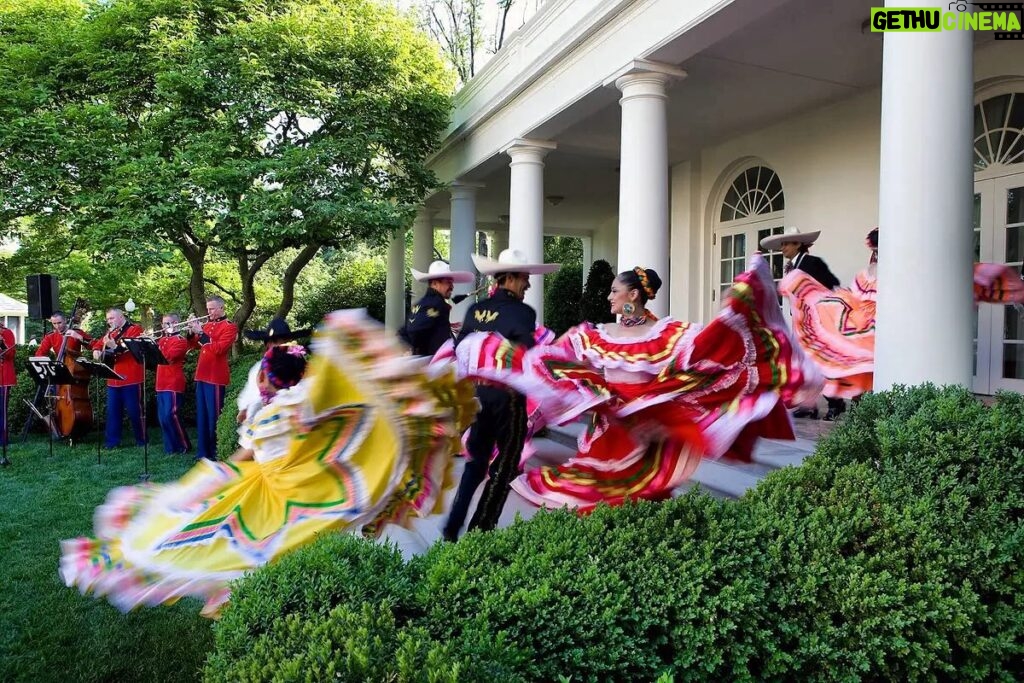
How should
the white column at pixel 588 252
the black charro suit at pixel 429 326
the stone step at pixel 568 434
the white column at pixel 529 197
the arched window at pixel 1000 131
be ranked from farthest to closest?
the white column at pixel 588 252
the white column at pixel 529 197
the arched window at pixel 1000 131
the stone step at pixel 568 434
the black charro suit at pixel 429 326

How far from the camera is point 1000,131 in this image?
820 cm

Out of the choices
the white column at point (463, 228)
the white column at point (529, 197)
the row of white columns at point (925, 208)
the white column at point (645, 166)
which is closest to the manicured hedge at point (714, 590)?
the row of white columns at point (925, 208)

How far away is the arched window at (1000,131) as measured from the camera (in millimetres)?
7977

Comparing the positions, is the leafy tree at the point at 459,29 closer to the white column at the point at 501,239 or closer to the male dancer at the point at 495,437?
the white column at the point at 501,239

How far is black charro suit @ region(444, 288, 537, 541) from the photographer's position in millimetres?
4402

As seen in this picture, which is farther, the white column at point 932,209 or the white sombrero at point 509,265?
the white sombrero at point 509,265

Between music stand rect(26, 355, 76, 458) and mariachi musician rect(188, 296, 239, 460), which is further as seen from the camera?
music stand rect(26, 355, 76, 458)

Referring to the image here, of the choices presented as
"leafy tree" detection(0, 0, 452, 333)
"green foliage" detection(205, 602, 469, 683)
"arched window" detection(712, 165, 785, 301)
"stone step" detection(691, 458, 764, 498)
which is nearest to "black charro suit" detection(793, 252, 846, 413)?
"stone step" detection(691, 458, 764, 498)

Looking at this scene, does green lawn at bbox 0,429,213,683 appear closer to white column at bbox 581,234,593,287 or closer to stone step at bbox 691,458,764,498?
stone step at bbox 691,458,764,498

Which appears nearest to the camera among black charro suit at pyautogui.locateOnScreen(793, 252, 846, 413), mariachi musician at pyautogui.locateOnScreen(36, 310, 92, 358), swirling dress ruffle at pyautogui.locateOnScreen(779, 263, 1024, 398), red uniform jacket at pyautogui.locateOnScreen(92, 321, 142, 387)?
swirling dress ruffle at pyautogui.locateOnScreen(779, 263, 1024, 398)

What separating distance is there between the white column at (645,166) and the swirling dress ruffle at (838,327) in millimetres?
1707

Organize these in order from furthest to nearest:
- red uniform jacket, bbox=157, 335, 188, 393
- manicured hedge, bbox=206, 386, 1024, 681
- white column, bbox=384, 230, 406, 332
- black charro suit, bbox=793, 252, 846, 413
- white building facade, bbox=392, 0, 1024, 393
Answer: white column, bbox=384, 230, 406, 332, red uniform jacket, bbox=157, 335, 188, 393, black charro suit, bbox=793, 252, 846, 413, white building facade, bbox=392, 0, 1024, 393, manicured hedge, bbox=206, 386, 1024, 681

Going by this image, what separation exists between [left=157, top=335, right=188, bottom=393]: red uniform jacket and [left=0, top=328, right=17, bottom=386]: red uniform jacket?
7.07ft

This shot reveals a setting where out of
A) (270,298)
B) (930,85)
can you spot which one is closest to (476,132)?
(930,85)
